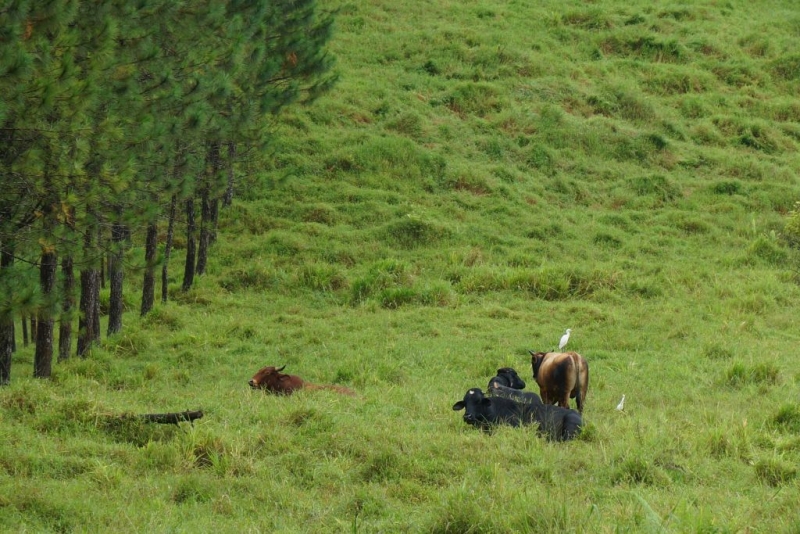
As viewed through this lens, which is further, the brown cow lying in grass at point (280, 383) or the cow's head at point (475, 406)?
the brown cow lying in grass at point (280, 383)

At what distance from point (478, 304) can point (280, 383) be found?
6401 mm

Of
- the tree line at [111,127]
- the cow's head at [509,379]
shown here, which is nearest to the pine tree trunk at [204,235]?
the tree line at [111,127]

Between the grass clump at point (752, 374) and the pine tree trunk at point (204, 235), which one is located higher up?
the grass clump at point (752, 374)

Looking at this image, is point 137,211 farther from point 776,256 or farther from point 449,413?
point 776,256

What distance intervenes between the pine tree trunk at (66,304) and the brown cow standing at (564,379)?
5.50 m

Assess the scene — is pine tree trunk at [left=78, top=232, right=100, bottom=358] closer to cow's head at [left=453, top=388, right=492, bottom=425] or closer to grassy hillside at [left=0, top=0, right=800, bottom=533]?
grassy hillside at [left=0, top=0, right=800, bottom=533]

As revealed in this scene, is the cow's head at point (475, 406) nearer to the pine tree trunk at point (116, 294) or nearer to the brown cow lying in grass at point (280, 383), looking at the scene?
the brown cow lying in grass at point (280, 383)

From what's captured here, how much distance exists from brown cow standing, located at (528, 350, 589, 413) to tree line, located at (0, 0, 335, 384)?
523cm

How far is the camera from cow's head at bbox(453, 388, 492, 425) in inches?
339

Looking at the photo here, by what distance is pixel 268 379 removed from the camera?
36.5ft

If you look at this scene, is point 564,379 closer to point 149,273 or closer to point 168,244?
point 149,273

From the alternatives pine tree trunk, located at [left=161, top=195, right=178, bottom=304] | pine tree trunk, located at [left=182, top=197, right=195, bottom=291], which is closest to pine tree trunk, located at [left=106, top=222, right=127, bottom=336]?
pine tree trunk, located at [left=161, top=195, right=178, bottom=304]

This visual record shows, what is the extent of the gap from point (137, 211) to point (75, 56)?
9.85ft

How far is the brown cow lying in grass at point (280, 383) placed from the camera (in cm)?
1088
